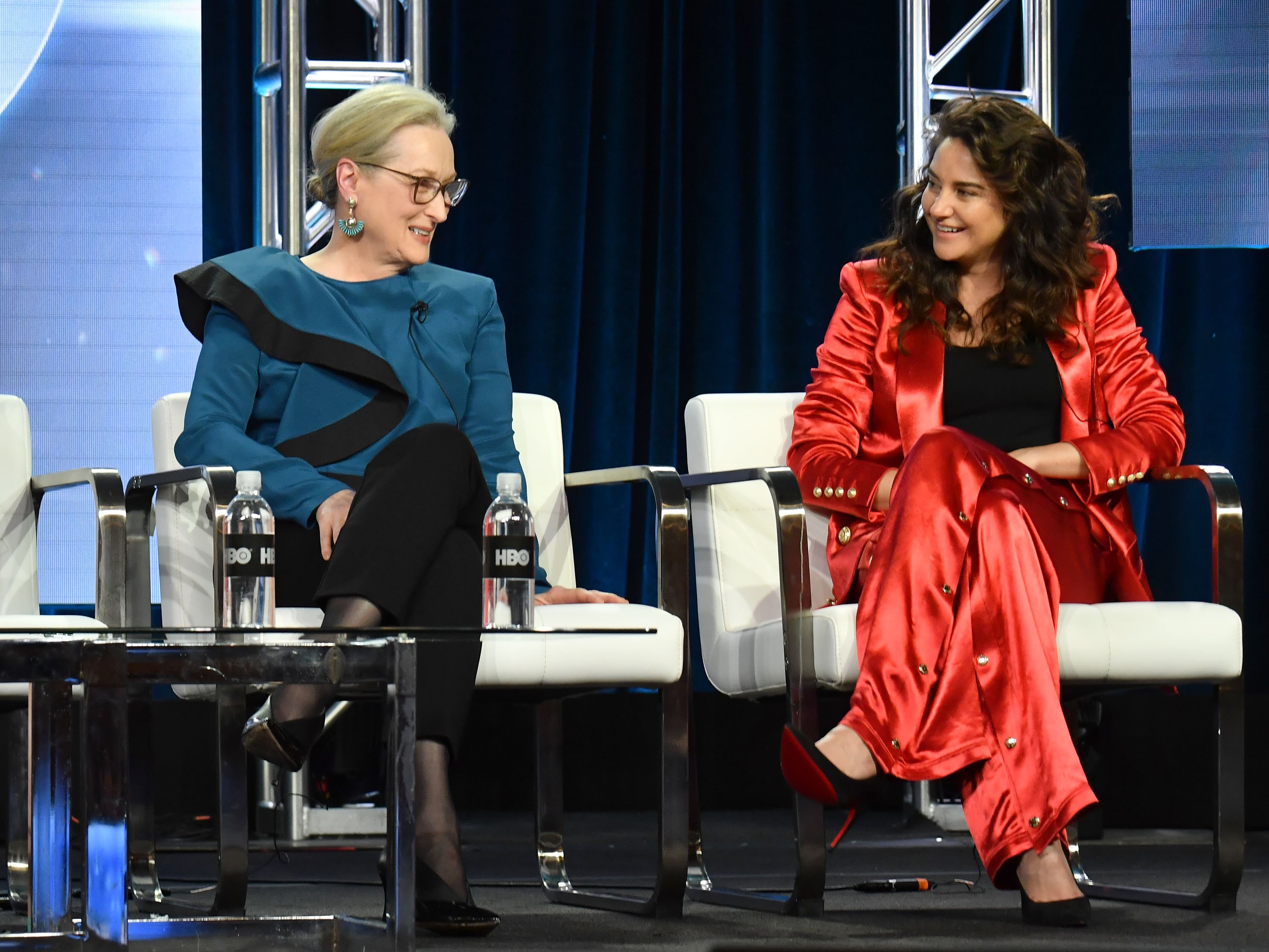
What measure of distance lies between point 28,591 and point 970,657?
1.32 meters

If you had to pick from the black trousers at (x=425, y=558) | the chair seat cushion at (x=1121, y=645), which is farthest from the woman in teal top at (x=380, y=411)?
the chair seat cushion at (x=1121, y=645)

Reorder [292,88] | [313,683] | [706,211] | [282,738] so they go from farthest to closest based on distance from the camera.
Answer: [706,211] < [292,88] < [282,738] < [313,683]

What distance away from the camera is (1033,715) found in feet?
6.71

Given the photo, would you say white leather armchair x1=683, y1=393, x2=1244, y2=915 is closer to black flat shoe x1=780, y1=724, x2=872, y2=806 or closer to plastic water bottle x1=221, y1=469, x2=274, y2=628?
black flat shoe x1=780, y1=724, x2=872, y2=806

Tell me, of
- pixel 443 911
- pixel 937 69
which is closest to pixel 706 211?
→ pixel 937 69

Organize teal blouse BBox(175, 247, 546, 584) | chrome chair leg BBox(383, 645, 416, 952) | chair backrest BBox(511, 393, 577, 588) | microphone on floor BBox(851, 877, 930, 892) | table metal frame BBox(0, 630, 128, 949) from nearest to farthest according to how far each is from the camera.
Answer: table metal frame BBox(0, 630, 128, 949), chrome chair leg BBox(383, 645, 416, 952), teal blouse BBox(175, 247, 546, 584), microphone on floor BBox(851, 877, 930, 892), chair backrest BBox(511, 393, 577, 588)

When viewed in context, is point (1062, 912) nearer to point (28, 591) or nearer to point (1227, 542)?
point (1227, 542)

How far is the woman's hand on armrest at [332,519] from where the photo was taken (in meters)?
2.13

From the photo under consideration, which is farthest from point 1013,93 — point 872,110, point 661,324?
point 661,324

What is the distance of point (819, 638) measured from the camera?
218 centimetres

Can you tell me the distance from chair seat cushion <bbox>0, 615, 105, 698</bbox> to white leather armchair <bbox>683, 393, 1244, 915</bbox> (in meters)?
0.85

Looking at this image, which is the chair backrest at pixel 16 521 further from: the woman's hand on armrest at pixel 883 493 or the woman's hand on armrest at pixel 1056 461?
the woman's hand on armrest at pixel 1056 461

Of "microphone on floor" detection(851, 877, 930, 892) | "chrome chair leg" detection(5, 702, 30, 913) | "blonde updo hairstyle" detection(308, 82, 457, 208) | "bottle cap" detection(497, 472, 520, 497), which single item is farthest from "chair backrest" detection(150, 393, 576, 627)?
"microphone on floor" detection(851, 877, 930, 892)

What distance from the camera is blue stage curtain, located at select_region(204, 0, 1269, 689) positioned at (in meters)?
3.77
